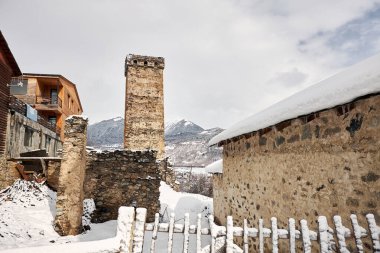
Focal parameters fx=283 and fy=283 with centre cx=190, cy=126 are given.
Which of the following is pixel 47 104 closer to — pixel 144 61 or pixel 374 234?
pixel 144 61

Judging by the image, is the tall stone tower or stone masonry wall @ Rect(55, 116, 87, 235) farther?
the tall stone tower

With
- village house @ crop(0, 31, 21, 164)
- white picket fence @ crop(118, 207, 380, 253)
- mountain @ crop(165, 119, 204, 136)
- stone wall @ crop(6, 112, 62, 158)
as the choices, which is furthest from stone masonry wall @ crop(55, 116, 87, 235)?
mountain @ crop(165, 119, 204, 136)

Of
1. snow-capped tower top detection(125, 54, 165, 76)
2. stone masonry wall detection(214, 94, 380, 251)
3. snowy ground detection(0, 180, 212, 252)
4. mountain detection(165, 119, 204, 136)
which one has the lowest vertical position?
snowy ground detection(0, 180, 212, 252)

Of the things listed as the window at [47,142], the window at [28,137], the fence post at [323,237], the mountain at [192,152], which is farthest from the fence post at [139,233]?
the mountain at [192,152]

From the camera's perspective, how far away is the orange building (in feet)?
81.8

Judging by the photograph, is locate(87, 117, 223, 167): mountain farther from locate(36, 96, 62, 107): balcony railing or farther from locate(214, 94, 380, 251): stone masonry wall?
locate(214, 94, 380, 251): stone masonry wall

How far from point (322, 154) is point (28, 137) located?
20.4 metres

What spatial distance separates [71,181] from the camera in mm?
8023

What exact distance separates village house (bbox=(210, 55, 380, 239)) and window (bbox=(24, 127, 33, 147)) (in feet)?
57.4

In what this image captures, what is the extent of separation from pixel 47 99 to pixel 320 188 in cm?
2653

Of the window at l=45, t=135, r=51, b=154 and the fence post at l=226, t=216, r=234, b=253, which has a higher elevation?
the window at l=45, t=135, r=51, b=154

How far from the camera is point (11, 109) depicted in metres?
17.0

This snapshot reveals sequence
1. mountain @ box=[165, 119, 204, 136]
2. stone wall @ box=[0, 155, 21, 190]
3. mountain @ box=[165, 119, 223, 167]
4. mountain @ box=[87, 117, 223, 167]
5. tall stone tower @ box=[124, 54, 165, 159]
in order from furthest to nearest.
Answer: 1. mountain @ box=[165, 119, 204, 136]
2. mountain @ box=[87, 117, 223, 167]
3. mountain @ box=[165, 119, 223, 167]
4. tall stone tower @ box=[124, 54, 165, 159]
5. stone wall @ box=[0, 155, 21, 190]

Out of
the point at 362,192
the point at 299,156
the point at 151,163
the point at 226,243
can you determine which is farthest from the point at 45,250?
the point at 151,163
